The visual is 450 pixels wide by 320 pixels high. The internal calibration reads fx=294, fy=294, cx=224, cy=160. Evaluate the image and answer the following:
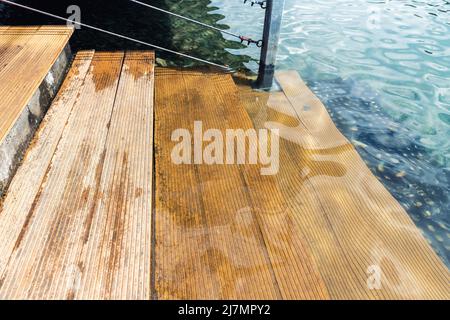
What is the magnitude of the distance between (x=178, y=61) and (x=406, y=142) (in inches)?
209

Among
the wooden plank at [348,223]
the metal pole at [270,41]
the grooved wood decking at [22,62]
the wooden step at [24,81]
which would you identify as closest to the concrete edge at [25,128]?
the wooden step at [24,81]

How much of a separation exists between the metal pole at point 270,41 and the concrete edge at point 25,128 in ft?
11.8

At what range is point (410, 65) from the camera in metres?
7.80

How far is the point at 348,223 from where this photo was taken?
132 inches

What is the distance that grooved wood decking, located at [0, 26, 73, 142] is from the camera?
333 cm

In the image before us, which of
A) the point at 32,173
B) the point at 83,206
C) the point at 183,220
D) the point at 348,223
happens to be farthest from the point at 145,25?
the point at 348,223

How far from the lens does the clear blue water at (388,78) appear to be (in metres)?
4.53

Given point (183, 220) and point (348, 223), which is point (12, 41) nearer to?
point (183, 220)

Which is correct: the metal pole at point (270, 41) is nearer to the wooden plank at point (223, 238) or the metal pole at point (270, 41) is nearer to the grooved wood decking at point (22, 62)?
the wooden plank at point (223, 238)

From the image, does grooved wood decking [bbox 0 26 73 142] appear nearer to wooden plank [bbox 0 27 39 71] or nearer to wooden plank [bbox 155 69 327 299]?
wooden plank [bbox 0 27 39 71]

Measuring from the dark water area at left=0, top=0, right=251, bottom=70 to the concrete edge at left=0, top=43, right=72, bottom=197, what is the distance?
124 inches

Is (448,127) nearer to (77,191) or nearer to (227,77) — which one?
(227,77)
